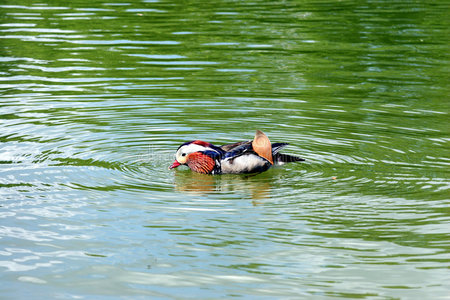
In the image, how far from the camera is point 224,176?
9.58 meters

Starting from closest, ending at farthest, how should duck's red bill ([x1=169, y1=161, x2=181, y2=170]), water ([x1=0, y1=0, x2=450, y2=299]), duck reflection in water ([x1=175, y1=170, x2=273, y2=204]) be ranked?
1. water ([x1=0, y1=0, x2=450, y2=299])
2. duck reflection in water ([x1=175, y1=170, x2=273, y2=204])
3. duck's red bill ([x1=169, y1=161, x2=181, y2=170])

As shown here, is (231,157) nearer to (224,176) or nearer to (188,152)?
(224,176)

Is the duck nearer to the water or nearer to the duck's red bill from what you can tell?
the duck's red bill

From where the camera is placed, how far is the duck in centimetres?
943

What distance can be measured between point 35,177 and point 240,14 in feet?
41.6

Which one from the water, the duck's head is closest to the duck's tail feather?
the water

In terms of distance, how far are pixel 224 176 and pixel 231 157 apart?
0.26 metres

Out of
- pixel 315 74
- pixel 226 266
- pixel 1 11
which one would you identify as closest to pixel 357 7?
pixel 315 74

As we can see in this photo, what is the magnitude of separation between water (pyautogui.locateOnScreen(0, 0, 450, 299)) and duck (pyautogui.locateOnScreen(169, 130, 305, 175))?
12 cm

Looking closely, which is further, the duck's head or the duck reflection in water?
the duck's head

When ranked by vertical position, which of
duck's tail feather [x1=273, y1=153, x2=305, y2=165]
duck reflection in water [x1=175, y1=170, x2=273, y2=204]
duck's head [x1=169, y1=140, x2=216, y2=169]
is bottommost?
duck reflection in water [x1=175, y1=170, x2=273, y2=204]

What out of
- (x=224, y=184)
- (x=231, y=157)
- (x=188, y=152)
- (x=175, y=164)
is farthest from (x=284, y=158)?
(x=175, y=164)

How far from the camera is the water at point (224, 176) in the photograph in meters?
6.88

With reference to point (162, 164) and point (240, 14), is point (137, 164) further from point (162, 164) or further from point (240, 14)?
point (240, 14)
